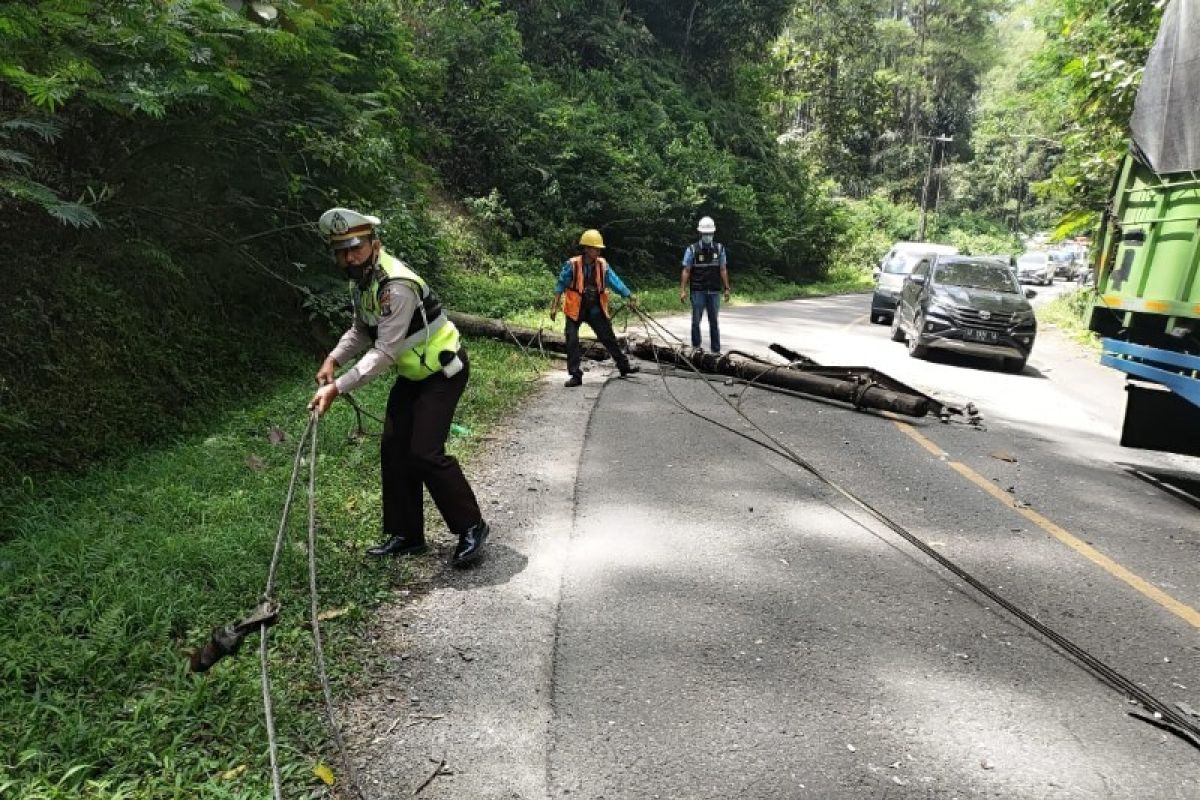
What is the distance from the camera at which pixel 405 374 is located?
4496mm

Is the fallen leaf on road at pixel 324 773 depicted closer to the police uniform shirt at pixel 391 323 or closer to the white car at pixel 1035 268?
the police uniform shirt at pixel 391 323

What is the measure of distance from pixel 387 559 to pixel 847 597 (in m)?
2.52

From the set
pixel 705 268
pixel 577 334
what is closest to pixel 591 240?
pixel 577 334

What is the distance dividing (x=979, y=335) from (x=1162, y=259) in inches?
246

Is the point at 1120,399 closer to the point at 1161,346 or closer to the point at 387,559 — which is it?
the point at 1161,346

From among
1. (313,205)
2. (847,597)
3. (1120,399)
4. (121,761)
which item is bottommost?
(1120,399)

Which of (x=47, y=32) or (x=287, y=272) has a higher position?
(x=47, y=32)

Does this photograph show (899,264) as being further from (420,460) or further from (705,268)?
(420,460)

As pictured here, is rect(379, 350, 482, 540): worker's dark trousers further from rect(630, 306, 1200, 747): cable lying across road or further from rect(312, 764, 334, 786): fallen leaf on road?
rect(630, 306, 1200, 747): cable lying across road

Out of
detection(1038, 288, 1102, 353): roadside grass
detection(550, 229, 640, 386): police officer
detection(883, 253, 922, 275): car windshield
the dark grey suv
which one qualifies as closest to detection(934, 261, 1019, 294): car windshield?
the dark grey suv

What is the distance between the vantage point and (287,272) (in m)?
9.43

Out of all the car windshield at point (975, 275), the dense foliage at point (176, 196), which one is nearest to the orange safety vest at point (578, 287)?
the dense foliage at point (176, 196)

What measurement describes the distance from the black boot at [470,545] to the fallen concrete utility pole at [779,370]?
5.15m

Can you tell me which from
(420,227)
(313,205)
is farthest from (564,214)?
(313,205)
